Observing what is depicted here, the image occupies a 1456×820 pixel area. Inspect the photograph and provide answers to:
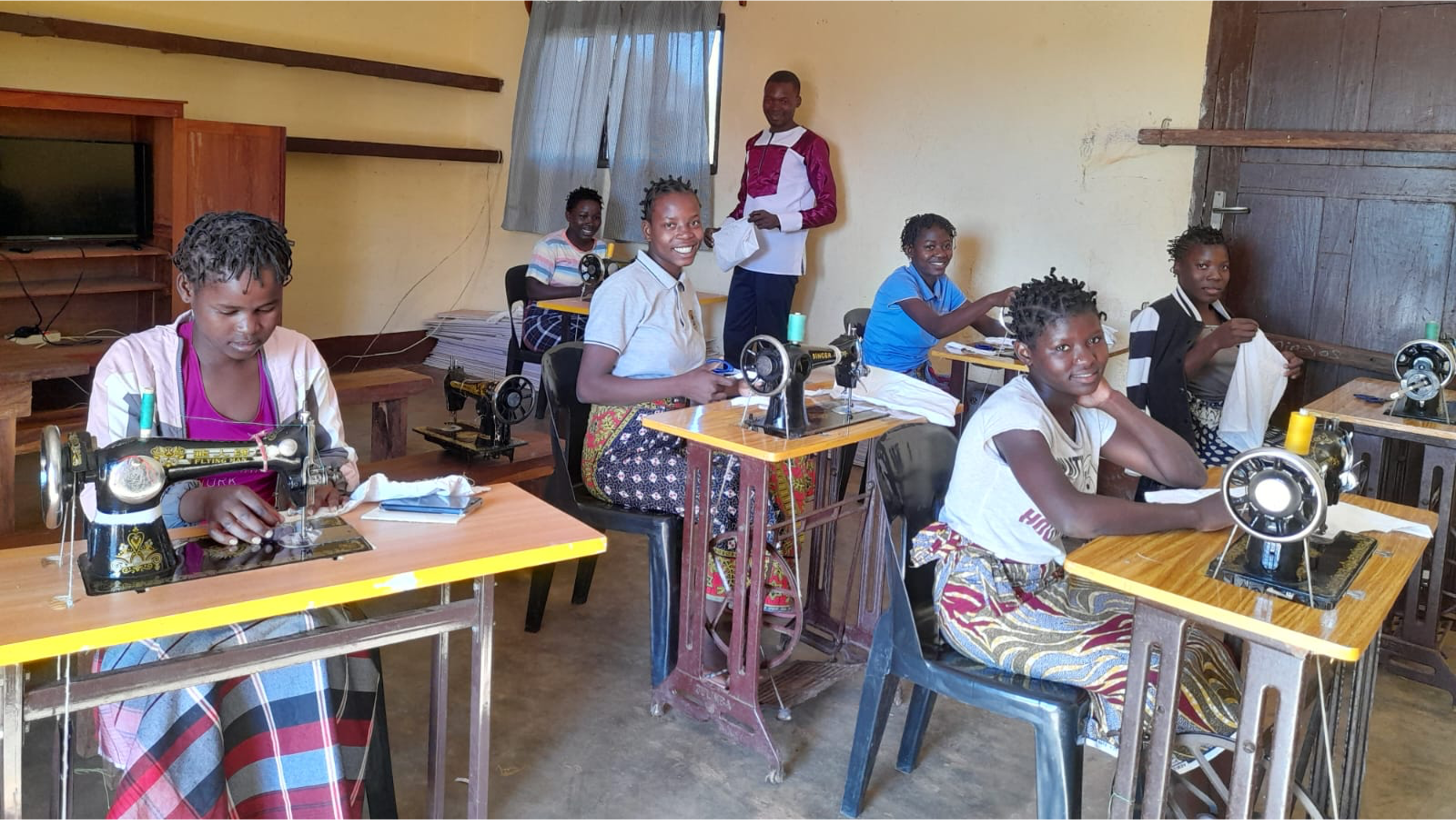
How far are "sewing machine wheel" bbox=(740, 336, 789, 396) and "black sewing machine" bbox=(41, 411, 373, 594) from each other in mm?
1027

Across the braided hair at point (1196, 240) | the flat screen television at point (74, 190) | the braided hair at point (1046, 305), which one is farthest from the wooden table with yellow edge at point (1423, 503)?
the flat screen television at point (74, 190)

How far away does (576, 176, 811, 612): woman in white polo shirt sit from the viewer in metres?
2.91

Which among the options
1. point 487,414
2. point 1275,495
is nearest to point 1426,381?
point 1275,495

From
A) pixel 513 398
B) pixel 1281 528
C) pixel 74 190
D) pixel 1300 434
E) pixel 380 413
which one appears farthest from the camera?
pixel 74 190

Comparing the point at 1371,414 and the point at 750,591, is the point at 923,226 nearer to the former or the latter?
the point at 1371,414

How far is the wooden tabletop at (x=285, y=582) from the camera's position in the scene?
1.48 metres

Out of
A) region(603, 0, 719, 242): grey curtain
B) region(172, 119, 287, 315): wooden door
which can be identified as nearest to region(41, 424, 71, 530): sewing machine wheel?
region(172, 119, 287, 315): wooden door

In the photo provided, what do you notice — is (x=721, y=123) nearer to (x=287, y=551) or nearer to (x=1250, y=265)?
(x=1250, y=265)

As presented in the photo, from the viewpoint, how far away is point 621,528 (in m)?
2.97

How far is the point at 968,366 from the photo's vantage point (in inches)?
188

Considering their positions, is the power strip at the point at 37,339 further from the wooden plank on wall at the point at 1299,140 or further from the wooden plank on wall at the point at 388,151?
the wooden plank on wall at the point at 1299,140

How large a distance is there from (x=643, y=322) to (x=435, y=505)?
3.85ft

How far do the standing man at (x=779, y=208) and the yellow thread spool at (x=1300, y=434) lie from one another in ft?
11.9

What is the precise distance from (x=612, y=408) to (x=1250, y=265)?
9.43 feet
